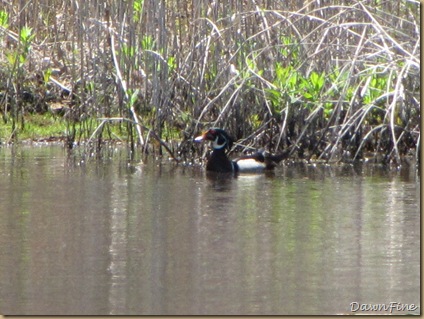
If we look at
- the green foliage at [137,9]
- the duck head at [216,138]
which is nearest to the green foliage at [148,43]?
the green foliage at [137,9]

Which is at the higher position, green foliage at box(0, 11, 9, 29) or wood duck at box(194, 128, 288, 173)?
green foliage at box(0, 11, 9, 29)

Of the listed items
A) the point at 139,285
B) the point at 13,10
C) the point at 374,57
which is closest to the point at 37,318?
the point at 139,285

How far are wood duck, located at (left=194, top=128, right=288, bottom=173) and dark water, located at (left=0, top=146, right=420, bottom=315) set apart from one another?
16.3 inches

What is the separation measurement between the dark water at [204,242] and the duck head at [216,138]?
63 centimetres

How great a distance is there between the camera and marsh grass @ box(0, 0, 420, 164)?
11.4 meters

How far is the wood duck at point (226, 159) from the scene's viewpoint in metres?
11.8

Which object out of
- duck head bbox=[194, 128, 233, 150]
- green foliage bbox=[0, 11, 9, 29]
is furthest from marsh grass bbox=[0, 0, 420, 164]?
green foliage bbox=[0, 11, 9, 29]

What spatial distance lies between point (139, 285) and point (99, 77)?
21.4 ft

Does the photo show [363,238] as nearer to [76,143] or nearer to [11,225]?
[11,225]

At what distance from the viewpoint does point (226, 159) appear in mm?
12070

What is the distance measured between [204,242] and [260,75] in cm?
467

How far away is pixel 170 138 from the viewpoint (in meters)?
13.0

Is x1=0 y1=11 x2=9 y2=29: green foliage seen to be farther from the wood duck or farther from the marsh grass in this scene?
the wood duck

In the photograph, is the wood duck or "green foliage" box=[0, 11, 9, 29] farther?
"green foliage" box=[0, 11, 9, 29]
